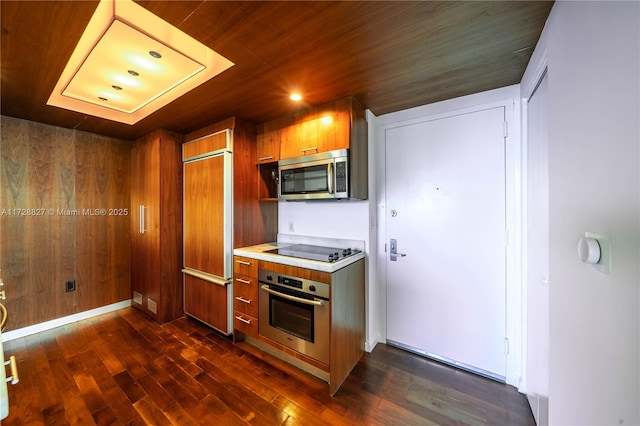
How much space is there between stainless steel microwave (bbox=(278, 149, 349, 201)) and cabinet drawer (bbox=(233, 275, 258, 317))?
0.90m

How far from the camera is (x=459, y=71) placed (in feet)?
5.46

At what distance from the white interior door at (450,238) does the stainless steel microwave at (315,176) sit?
62 cm

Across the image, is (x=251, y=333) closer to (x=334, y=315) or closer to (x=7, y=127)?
(x=334, y=315)

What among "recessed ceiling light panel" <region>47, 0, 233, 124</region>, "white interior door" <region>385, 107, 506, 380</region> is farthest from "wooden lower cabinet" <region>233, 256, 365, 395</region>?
"recessed ceiling light panel" <region>47, 0, 233, 124</region>

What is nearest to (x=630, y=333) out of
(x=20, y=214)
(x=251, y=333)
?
(x=251, y=333)

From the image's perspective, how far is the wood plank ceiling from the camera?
1.15 meters

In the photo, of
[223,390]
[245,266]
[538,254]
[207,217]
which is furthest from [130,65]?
[538,254]

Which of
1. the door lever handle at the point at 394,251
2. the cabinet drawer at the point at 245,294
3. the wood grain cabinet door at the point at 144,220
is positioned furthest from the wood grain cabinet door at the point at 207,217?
the door lever handle at the point at 394,251

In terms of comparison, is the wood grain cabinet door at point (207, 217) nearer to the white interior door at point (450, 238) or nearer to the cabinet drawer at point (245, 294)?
the cabinet drawer at point (245, 294)

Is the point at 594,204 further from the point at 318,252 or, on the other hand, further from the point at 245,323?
the point at 245,323

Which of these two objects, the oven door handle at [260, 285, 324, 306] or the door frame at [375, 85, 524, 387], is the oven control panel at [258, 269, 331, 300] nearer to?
the oven door handle at [260, 285, 324, 306]

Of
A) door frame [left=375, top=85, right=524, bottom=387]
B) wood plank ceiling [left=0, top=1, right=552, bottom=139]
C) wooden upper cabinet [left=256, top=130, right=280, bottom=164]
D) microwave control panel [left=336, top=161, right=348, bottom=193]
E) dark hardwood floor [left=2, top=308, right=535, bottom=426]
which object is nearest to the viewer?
wood plank ceiling [left=0, top=1, right=552, bottom=139]

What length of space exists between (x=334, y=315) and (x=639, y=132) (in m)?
1.71

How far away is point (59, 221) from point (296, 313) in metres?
3.18
